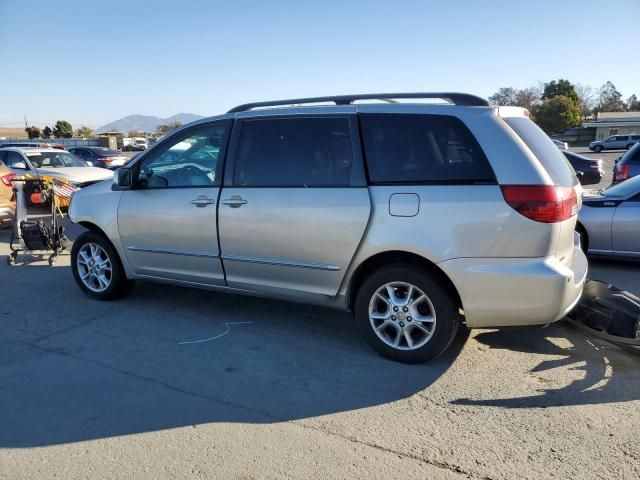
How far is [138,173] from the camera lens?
16.9 feet

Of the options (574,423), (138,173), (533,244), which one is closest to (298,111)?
(138,173)

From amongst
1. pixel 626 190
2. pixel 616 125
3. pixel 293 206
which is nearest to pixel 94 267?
pixel 293 206

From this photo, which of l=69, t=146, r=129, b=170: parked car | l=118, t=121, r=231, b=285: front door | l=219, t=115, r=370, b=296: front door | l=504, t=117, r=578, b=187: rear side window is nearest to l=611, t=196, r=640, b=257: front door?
l=504, t=117, r=578, b=187: rear side window

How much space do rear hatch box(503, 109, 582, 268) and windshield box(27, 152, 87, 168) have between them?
1218cm

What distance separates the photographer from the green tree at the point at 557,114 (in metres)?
68.3

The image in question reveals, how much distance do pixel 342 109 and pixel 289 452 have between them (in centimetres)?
262

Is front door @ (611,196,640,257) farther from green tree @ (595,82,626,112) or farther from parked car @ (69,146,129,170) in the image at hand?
green tree @ (595,82,626,112)

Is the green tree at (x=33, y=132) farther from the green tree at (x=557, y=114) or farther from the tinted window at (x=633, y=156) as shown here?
the tinted window at (x=633, y=156)

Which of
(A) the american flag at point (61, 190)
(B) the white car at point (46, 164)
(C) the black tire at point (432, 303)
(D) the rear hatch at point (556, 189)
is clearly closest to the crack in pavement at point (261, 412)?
(C) the black tire at point (432, 303)

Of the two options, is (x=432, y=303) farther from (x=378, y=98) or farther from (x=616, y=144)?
(x=616, y=144)

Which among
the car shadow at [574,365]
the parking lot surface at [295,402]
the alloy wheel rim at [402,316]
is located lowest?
the car shadow at [574,365]

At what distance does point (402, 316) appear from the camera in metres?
3.93

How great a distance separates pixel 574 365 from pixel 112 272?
439cm

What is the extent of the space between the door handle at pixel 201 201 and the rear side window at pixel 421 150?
1.51 meters
